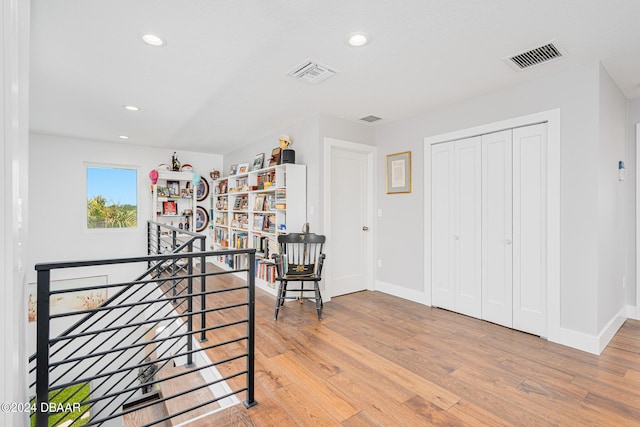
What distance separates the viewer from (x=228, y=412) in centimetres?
182

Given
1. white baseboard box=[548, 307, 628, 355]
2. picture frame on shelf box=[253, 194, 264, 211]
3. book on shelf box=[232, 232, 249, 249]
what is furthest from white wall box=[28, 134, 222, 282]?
white baseboard box=[548, 307, 628, 355]

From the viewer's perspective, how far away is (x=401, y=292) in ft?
13.2

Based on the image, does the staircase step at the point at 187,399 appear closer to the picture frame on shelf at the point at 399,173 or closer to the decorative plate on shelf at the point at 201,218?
the picture frame on shelf at the point at 399,173

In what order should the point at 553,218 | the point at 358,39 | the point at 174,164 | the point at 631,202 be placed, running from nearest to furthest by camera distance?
1. the point at 358,39
2. the point at 553,218
3. the point at 631,202
4. the point at 174,164

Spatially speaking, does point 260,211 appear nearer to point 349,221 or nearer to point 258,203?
point 258,203

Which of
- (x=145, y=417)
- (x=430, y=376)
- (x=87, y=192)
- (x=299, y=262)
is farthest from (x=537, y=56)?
(x=87, y=192)

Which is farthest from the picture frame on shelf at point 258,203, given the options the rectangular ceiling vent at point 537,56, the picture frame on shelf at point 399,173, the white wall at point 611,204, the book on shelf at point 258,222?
the white wall at point 611,204

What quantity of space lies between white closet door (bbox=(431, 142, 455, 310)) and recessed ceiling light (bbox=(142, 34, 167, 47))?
292 centimetres

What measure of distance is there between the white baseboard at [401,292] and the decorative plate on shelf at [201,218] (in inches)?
156

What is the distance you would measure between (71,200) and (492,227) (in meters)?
6.32

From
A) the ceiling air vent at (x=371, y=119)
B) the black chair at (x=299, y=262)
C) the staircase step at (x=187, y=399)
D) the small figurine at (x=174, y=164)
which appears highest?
the ceiling air vent at (x=371, y=119)

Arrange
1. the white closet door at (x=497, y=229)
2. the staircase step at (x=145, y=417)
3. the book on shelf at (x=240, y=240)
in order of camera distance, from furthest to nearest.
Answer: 1. the book on shelf at (x=240, y=240)
2. the white closet door at (x=497, y=229)
3. the staircase step at (x=145, y=417)

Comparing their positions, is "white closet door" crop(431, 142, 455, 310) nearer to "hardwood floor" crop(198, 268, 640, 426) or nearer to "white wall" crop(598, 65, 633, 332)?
"hardwood floor" crop(198, 268, 640, 426)

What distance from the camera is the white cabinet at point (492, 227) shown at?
2.86m
